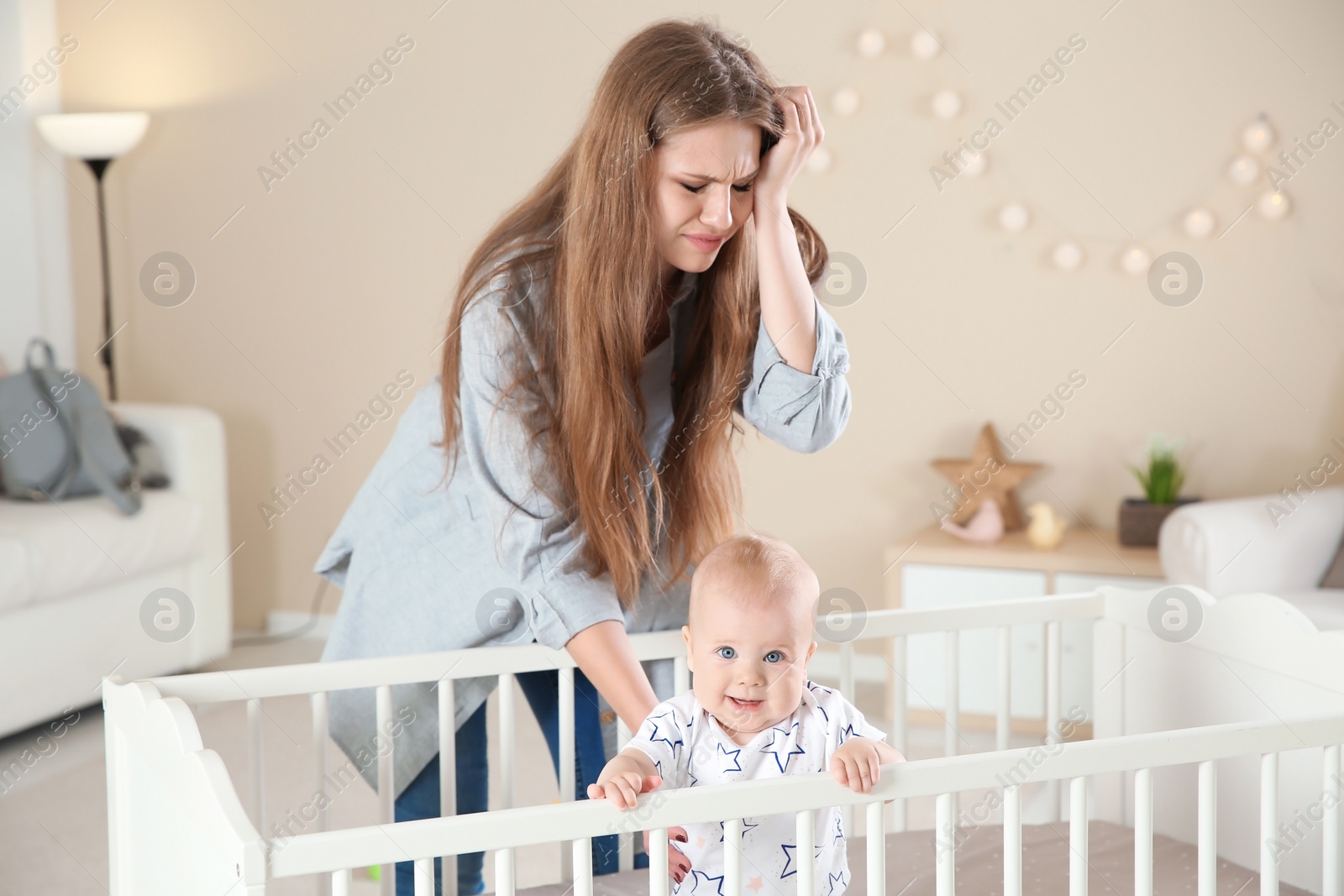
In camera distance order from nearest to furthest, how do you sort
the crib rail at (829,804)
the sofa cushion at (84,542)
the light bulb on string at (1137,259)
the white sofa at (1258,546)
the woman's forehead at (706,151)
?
the crib rail at (829,804) → the woman's forehead at (706,151) → the white sofa at (1258,546) → the sofa cushion at (84,542) → the light bulb on string at (1137,259)

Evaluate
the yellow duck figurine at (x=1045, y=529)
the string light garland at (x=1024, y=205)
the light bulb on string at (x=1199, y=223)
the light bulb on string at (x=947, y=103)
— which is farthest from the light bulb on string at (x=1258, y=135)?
the yellow duck figurine at (x=1045, y=529)

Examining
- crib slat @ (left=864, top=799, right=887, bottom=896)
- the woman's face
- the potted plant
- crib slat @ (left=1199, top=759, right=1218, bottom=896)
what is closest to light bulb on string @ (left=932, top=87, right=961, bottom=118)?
the potted plant

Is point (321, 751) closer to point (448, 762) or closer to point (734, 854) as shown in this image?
point (448, 762)

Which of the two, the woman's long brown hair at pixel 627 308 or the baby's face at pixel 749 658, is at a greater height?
the woman's long brown hair at pixel 627 308

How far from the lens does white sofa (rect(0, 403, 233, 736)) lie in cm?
250

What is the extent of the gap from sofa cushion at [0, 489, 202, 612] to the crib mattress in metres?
1.59

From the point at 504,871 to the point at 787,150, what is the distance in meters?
0.67

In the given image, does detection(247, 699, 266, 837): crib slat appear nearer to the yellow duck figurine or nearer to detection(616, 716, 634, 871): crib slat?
detection(616, 716, 634, 871): crib slat

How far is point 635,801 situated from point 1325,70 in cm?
245

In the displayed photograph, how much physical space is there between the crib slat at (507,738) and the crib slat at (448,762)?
0.05m

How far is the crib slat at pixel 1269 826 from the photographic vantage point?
1111 mm

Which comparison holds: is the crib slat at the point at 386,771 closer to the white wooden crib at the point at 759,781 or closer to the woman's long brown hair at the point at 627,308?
the white wooden crib at the point at 759,781

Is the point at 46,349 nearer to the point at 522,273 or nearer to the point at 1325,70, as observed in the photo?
the point at 522,273

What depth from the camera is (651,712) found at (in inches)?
44.9
